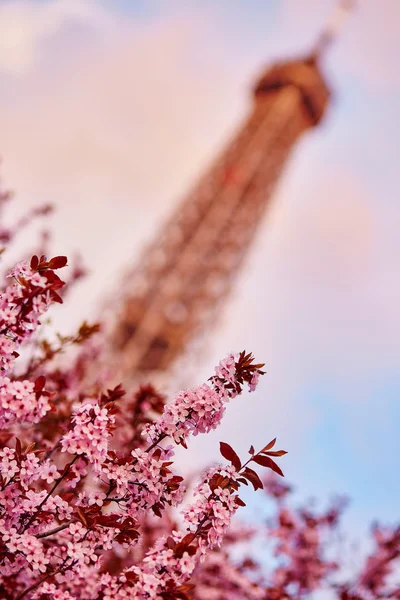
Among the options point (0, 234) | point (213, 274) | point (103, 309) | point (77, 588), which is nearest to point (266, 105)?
point (213, 274)

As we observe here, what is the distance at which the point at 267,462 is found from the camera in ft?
9.27

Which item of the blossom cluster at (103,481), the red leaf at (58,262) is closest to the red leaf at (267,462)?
the blossom cluster at (103,481)

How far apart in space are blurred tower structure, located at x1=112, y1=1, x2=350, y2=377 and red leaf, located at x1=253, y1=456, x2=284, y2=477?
74.0 feet

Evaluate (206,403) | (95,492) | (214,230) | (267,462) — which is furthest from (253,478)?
(214,230)

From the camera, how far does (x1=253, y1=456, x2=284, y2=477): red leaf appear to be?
9.20 ft

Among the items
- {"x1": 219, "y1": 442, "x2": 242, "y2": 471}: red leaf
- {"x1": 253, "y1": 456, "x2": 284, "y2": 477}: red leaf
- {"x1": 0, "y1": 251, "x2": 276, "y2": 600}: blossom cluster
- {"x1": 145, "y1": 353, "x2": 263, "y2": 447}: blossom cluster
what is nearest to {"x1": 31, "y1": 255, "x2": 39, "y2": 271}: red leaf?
{"x1": 0, "y1": 251, "x2": 276, "y2": 600}: blossom cluster

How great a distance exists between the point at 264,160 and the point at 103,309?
12.9 meters

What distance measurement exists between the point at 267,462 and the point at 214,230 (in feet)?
90.4

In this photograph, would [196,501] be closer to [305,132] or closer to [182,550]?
[182,550]

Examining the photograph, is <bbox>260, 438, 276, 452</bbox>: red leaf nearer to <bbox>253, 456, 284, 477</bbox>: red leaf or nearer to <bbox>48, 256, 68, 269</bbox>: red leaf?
<bbox>253, 456, 284, 477</bbox>: red leaf

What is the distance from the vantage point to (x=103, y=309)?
→ 24.8 metres

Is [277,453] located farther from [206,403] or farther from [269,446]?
[206,403]

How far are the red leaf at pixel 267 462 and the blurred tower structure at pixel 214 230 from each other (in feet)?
74.0

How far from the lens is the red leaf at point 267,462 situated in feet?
9.20
